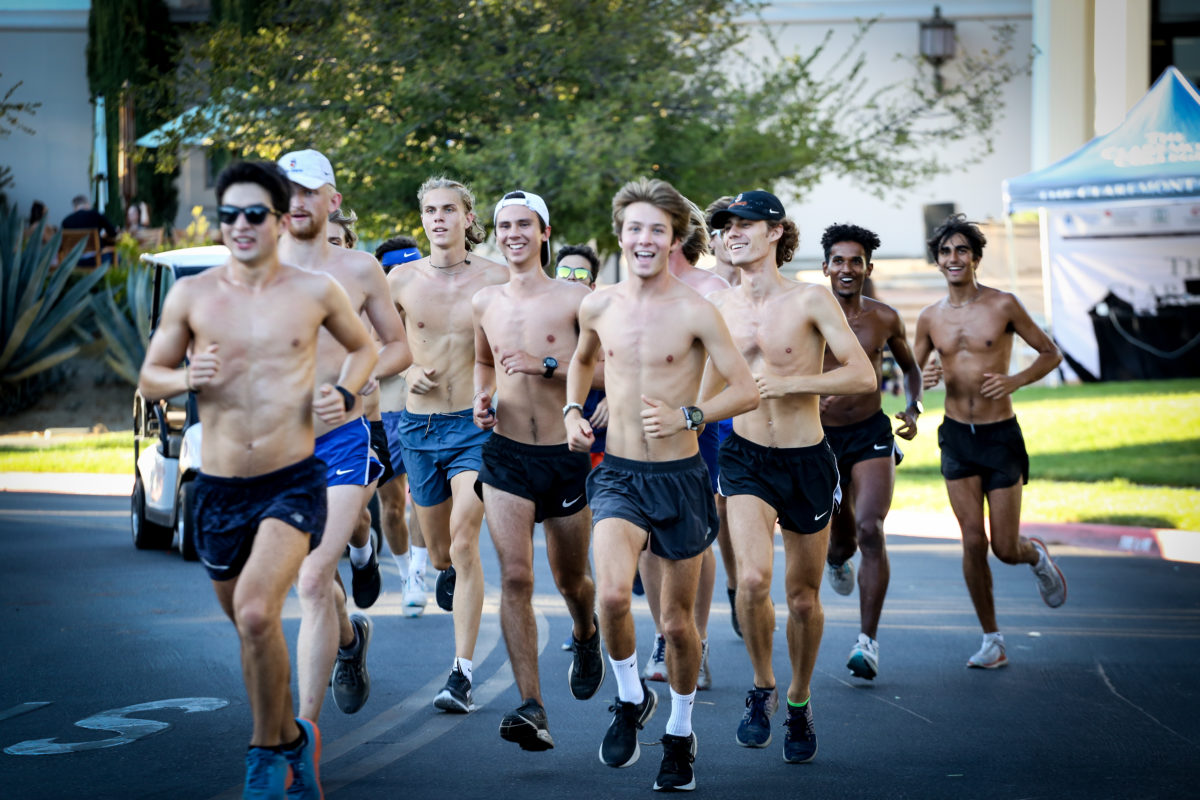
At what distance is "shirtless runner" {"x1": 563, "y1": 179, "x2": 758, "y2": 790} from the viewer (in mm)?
6035

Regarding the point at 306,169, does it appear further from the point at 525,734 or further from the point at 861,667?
the point at 861,667

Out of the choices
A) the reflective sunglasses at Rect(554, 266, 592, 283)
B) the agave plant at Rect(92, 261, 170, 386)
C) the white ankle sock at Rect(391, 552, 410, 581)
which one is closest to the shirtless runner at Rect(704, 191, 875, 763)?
the reflective sunglasses at Rect(554, 266, 592, 283)

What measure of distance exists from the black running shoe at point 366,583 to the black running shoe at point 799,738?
2832mm

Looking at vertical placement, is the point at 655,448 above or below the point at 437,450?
above

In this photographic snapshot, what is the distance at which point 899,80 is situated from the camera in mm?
33594

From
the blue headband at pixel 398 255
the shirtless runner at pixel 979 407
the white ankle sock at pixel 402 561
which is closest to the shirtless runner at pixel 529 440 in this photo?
the shirtless runner at pixel 979 407

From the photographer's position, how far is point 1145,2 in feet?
83.9

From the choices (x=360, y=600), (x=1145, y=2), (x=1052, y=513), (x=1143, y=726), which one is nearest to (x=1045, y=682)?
(x=1143, y=726)

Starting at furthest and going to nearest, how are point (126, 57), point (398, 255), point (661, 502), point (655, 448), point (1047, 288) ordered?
1. point (126, 57)
2. point (1047, 288)
3. point (398, 255)
4. point (655, 448)
5. point (661, 502)

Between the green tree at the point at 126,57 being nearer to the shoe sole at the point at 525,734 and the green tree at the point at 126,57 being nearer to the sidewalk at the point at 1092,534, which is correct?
the sidewalk at the point at 1092,534

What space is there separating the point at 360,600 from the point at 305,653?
245 centimetres

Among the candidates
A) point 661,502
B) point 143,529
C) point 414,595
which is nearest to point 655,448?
point 661,502

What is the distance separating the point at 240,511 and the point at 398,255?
5799mm

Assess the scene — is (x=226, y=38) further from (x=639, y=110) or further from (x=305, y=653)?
(x=305, y=653)
